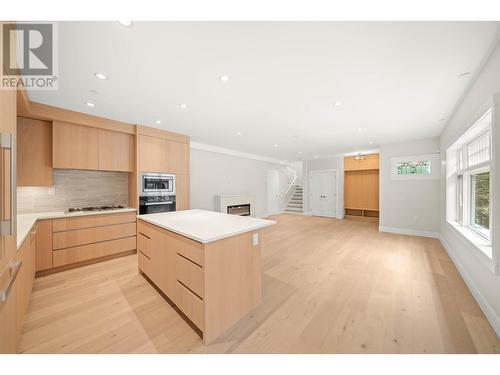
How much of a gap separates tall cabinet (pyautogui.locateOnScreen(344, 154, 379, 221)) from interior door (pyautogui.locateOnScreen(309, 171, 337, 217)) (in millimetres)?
479

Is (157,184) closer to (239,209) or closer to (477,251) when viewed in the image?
(239,209)

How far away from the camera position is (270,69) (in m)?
1.97

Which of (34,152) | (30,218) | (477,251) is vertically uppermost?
(34,152)

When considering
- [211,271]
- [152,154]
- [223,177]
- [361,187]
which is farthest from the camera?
[361,187]

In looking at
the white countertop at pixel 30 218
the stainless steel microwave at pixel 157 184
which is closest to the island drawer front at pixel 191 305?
the white countertop at pixel 30 218

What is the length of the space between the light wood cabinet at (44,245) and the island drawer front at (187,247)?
217 centimetres

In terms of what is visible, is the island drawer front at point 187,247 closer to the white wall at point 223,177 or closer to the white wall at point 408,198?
the white wall at point 223,177

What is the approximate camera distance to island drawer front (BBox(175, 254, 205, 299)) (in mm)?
1575

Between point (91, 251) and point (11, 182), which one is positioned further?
point (91, 251)

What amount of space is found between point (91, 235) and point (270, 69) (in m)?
3.59

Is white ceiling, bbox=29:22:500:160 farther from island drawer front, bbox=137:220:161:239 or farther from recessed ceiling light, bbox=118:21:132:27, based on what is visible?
island drawer front, bbox=137:220:161:239

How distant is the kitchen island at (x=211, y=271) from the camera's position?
1.56m

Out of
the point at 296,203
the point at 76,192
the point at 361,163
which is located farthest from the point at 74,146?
the point at 296,203

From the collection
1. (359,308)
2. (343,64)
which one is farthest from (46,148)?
(359,308)
